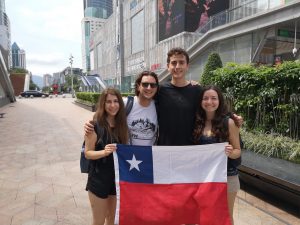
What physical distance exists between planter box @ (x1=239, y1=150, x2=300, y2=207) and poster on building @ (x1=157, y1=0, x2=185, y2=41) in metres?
29.2

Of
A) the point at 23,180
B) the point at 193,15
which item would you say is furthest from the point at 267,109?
the point at 193,15

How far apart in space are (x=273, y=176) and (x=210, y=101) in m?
2.21

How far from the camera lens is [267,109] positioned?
7.15 metres

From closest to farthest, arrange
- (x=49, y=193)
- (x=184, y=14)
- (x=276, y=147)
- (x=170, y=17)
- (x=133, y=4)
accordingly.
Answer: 1. (x=49, y=193)
2. (x=276, y=147)
3. (x=184, y=14)
4. (x=170, y=17)
5. (x=133, y=4)

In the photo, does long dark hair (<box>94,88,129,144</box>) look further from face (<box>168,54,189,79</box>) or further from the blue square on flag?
face (<box>168,54,189,79</box>)

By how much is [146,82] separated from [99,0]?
149 meters

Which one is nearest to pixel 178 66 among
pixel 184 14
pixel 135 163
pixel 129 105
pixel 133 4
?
pixel 129 105

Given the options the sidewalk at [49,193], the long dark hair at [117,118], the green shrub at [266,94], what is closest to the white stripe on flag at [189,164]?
the long dark hair at [117,118]

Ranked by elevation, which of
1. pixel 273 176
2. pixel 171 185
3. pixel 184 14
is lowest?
pixel 273 176

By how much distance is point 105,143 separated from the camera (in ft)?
9.25

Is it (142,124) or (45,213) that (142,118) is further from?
(45,213)

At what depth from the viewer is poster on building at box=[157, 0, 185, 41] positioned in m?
33.2

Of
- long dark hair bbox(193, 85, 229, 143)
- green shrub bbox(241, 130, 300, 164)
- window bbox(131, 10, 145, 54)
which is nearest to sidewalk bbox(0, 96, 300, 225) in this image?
green shrub bbox(241, 130, 300, 164)

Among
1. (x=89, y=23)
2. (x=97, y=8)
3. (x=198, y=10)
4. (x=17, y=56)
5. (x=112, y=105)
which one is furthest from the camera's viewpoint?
(x=17, y=56)
